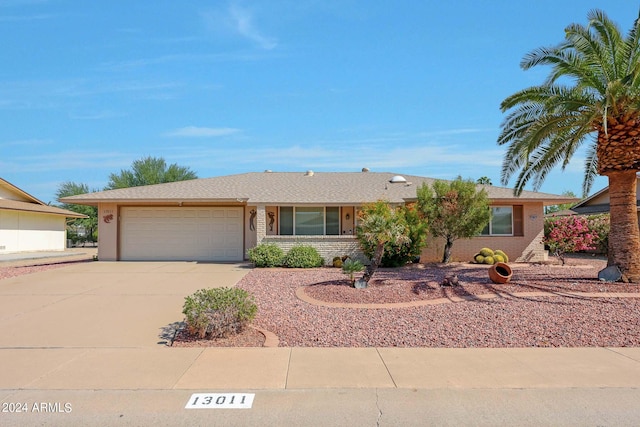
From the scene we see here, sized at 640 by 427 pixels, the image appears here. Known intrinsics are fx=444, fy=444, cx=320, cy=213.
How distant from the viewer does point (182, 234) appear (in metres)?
20.4

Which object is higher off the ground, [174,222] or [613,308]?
[174,222]

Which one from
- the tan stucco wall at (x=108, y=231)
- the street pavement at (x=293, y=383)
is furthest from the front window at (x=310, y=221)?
the street pavement at (x=293, y=383)

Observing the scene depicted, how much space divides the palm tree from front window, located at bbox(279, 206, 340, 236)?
8.65 m

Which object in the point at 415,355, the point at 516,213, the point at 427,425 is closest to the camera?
the point at 427,425

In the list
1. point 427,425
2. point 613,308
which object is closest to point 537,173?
point 613,308

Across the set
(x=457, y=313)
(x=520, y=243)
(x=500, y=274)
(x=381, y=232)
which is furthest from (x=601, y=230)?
(x=457, y=313)

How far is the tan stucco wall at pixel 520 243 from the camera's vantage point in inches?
752

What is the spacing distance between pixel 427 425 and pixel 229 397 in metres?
2.18

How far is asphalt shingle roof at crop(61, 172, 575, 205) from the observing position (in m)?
19.0

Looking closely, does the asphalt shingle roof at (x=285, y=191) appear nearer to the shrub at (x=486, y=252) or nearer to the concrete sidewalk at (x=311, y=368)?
the shrub at (x=486, y=252)

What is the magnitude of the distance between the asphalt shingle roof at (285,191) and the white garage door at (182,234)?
0.99 meters

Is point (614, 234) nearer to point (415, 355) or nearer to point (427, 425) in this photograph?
point (415, 355)

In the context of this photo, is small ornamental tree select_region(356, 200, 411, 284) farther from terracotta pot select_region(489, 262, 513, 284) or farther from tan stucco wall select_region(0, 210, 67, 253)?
tan stucco wall select_region(0, 210, 67, 253)

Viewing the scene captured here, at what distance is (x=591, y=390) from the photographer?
5.20 m
